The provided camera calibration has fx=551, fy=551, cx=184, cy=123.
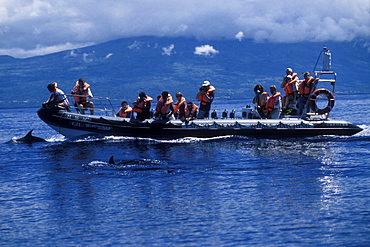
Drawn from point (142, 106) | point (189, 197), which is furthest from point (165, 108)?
point (189, 197)

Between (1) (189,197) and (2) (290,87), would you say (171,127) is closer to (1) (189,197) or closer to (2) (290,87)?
(2) (290,87)

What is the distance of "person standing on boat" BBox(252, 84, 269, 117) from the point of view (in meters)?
28.0

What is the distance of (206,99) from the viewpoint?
2788 cm

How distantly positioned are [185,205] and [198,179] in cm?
334

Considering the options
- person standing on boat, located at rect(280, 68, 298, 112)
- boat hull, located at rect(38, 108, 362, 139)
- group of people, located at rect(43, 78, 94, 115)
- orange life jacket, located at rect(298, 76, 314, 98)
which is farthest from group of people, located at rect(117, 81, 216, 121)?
orange life jacket, located at rect(298, 76, 314, 98)

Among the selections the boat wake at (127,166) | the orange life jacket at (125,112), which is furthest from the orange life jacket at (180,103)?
the boat wake at (127,166)

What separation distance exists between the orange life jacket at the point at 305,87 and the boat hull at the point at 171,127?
1.43 meters

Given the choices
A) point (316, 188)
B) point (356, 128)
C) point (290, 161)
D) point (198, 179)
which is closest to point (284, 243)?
point (316, 188)

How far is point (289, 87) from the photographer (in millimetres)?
28703

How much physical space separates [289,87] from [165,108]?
663 cm

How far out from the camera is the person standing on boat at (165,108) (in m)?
27.4

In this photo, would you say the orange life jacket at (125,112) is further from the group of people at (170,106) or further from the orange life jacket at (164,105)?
the orange life jacket at (164,105)

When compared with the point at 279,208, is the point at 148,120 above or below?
above

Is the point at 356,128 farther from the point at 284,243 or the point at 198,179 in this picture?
the point at 284,243
